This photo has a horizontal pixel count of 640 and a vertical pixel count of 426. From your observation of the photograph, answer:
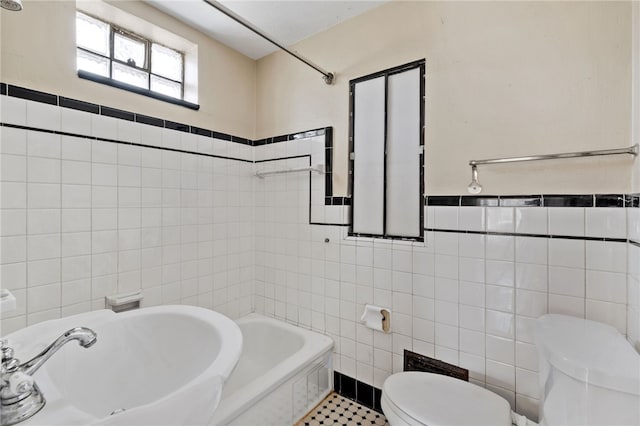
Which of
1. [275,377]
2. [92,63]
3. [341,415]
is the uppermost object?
[92,63]

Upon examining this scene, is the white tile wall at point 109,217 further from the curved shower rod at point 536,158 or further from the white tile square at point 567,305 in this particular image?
Answer: the white tile square at point 567,305

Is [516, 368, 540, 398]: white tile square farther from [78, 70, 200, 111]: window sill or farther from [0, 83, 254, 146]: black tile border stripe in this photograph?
[78, 70, 200, 111]: window sill

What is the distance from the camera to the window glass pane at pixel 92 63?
165 centimetres

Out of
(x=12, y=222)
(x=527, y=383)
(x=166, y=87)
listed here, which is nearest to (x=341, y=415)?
(x=527, y=383)

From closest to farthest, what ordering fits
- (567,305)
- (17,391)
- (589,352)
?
(17,391) < (589,352) < (567,305)

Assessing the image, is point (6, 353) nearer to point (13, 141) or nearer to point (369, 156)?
point (13, 141)

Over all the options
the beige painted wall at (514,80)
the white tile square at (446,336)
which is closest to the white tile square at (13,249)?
the beige painted wall at (514,80)

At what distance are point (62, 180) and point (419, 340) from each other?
2.08m

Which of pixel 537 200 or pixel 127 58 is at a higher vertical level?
pixel 127 58

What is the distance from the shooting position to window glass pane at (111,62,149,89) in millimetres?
1801

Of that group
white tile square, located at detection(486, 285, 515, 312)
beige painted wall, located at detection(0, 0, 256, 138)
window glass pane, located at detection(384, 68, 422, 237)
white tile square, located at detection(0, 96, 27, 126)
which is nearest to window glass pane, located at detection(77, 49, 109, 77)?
beige painted wall, located at detection(0, 0, 256, 138)

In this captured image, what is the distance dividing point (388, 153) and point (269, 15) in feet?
3.92

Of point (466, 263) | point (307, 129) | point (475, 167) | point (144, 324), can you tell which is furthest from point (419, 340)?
point (307, 129)

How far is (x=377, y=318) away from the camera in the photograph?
1.79 metres
